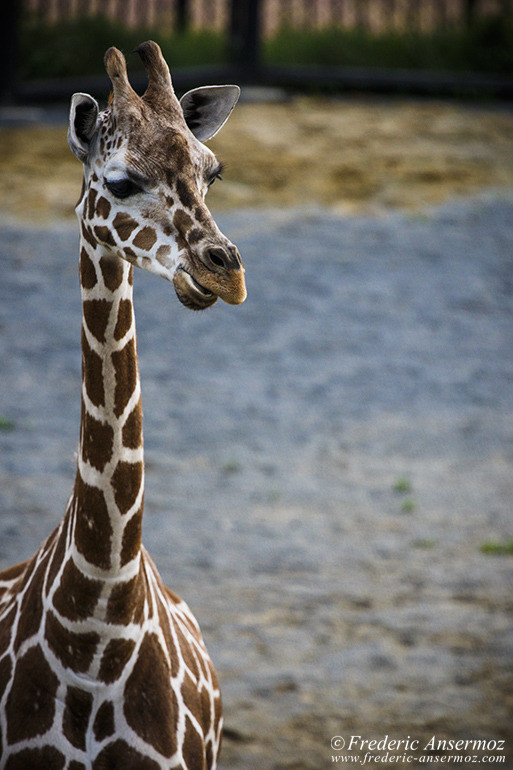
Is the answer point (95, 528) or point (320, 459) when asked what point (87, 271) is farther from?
point (320, 459)

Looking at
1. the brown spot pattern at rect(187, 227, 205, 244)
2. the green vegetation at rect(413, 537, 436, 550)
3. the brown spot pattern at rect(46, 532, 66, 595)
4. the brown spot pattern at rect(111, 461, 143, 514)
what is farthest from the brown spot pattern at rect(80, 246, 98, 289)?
the green vegetation at rect(413, 537, 436, 550)

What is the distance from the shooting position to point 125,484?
7.60 ft

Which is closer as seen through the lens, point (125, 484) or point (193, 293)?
point (193, 293)

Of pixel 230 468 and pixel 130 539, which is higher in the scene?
pixel 130 539

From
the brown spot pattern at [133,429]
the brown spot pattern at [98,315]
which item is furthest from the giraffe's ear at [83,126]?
the brown spot pattern at [133,429]

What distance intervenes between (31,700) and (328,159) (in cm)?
958

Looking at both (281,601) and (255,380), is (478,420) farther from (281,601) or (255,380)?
(281,601)

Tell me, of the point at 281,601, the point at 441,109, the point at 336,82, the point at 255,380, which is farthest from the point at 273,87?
the point at 281,601

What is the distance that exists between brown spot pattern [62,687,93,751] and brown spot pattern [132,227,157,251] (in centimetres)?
113

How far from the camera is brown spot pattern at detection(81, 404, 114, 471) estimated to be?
230 cm

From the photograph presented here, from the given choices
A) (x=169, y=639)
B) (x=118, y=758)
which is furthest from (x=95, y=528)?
(x=118, y=758)

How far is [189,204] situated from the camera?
6.86 feet

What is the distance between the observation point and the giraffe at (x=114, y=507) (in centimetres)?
212

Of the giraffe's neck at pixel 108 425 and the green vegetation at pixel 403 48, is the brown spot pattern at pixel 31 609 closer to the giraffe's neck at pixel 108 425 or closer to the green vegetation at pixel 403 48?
the giraffe's neck at pixel 108 425
